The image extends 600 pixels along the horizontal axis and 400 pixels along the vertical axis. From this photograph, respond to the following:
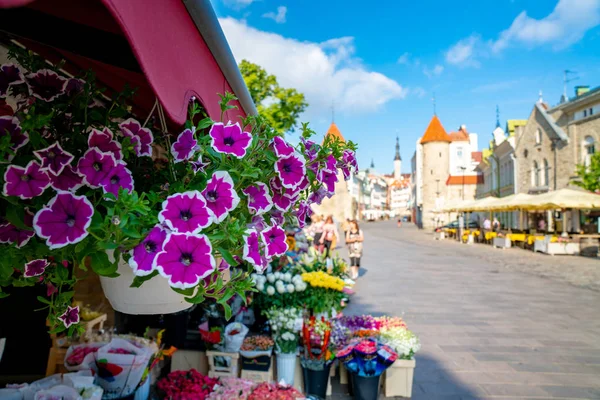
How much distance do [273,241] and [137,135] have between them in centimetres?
47

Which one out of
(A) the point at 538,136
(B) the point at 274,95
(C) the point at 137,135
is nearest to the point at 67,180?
(C) the point at 137,135

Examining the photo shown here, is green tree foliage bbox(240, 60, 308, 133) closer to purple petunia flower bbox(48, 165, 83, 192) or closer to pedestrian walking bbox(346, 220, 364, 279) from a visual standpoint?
pedestrian walking bbox(346, 220, 364, 279)

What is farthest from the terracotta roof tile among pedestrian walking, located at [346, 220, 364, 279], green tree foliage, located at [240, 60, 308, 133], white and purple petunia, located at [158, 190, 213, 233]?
white and purple petunia, located at [158, 190, 213, 233]

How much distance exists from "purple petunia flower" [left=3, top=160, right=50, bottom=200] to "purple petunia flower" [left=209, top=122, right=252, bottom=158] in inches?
14.7

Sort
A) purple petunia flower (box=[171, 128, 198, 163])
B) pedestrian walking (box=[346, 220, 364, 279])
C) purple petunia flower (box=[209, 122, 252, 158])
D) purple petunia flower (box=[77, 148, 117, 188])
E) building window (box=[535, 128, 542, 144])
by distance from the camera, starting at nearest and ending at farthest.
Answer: purple petunia flower (box=[77, 148, 117, 188]), purple petunia flower (box=[209, 122, 252, 158]), purple petunia flower (box=[171, 128, 198, 163]), pedestrian walking (box=[346, 220, 364, 279]), building window (box=[535, 128, 542, 144])

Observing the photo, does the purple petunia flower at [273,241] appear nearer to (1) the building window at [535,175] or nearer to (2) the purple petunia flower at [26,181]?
(2) the purple petunia flower at [26,181]

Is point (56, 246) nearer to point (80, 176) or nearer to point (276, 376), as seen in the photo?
point (80, 176)

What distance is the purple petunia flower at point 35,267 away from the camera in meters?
1.14

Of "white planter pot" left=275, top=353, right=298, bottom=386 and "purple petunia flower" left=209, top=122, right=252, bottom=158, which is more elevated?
"purple petunia flower" left=209, top=122, right=252, bottom=158

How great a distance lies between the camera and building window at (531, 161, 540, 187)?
105 ft

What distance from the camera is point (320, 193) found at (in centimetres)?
154

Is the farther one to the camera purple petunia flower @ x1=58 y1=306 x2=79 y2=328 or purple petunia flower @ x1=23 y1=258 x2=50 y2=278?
purple petunia flower @ x1=58 y1=306 x2=79 y2=328

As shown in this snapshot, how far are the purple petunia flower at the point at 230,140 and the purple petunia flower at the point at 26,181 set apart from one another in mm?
375

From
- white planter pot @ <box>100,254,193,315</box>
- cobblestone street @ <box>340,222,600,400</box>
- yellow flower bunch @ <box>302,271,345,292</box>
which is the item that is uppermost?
white planter pot @ <box>100,254,193,315</box>
